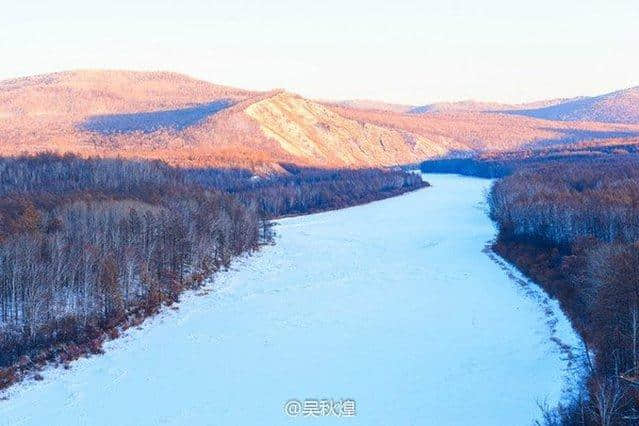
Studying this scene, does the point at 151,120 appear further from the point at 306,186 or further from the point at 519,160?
the point at 519,160

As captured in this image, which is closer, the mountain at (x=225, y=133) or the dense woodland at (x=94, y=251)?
the dense woodland at (x=94, y=251)

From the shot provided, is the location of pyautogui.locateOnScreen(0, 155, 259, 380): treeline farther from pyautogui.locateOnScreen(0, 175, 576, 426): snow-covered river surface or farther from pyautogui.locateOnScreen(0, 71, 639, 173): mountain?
pyautogui.locateOnScreen(0, 71, 639, 173): mountain

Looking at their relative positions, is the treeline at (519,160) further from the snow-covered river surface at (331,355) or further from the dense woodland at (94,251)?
the snow-covered river surface at (331,355)

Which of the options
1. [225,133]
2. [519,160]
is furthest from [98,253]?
[225,133]

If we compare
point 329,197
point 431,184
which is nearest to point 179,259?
point 329,197

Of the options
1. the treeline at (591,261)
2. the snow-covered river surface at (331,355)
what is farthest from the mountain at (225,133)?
the snow-covered river surface at (331,355)
